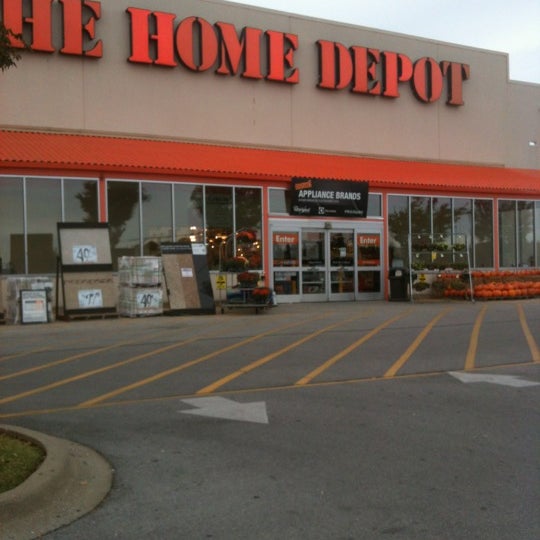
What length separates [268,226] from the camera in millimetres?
21469

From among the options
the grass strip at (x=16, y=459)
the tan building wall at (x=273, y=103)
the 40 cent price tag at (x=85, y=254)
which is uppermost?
the tan building wall at (x=273, y=103)

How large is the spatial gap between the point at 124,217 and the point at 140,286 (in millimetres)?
3135

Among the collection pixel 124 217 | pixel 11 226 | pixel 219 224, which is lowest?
pixel 11 226

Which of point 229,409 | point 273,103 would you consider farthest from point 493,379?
point 273,103

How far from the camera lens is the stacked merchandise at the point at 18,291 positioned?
16.3m

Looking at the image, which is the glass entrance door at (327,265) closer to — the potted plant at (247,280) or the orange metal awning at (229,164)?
the orange metal awning at (229,164)

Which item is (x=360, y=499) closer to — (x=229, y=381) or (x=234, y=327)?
(x=229, y=381)

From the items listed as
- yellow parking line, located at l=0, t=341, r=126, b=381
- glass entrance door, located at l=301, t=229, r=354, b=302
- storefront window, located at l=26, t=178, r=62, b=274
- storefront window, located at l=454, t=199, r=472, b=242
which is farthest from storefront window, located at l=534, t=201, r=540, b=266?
yellow parking line, located at l=0, t=341, r=126, b=381

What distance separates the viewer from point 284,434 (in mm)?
6289

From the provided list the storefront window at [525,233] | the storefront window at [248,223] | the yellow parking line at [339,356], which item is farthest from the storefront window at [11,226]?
the storefront window at [525,233]

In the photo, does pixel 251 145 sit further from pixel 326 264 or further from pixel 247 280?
pixel 247 280

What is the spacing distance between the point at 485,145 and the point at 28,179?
61.0 feet

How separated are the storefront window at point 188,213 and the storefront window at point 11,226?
14.2ft

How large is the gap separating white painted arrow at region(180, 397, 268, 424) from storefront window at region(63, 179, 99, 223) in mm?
12627
